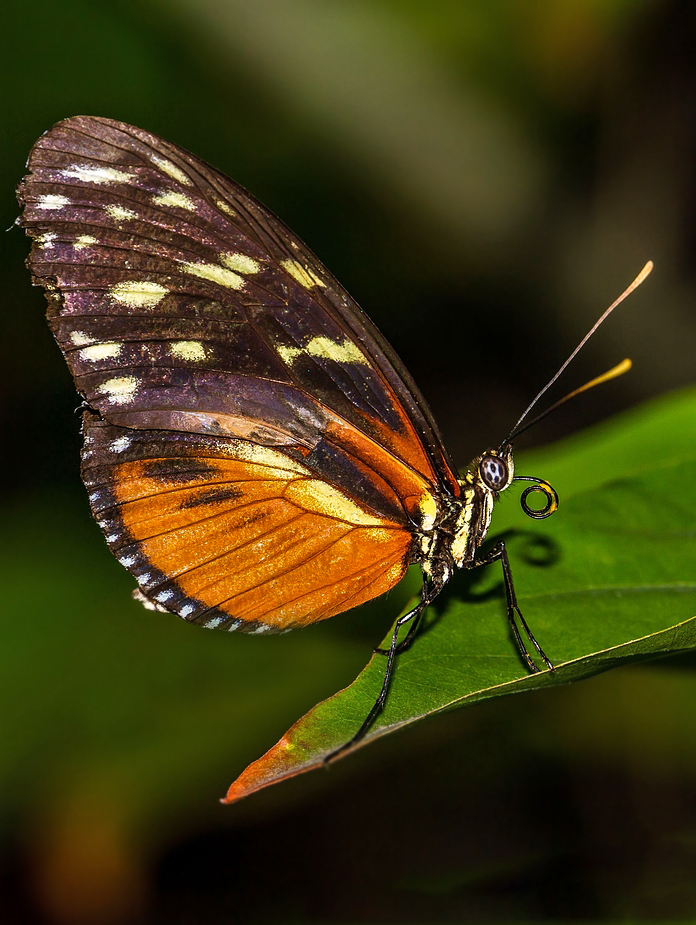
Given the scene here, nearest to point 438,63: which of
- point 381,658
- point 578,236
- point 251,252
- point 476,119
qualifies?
point 476,119

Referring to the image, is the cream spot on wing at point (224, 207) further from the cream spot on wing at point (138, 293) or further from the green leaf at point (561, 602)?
the green leaf at point (561, 602)

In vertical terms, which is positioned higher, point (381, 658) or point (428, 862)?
point (381, 658)

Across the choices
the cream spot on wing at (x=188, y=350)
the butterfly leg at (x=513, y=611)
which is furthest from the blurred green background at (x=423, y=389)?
the cream spot on wing at (x=188, y=350)

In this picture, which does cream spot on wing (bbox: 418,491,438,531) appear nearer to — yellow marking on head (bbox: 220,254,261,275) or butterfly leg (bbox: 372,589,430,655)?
butterfly leg (bbox: 372,589,430,655)

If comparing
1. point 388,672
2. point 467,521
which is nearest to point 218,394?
point 467,521

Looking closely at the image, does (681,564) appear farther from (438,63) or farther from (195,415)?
(438,63)
